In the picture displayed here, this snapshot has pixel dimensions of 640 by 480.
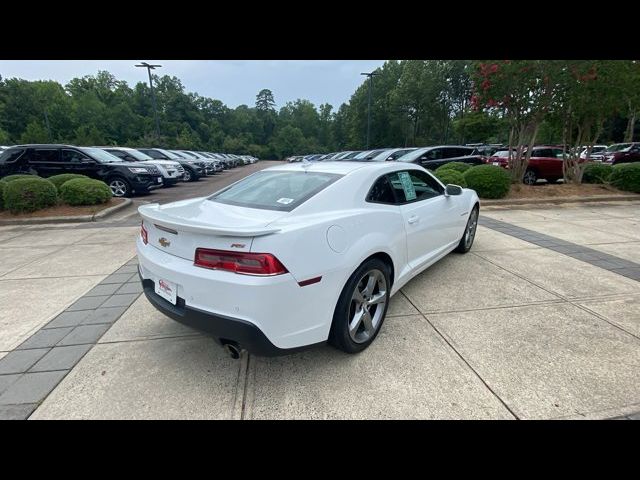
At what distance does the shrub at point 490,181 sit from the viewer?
8.87 m

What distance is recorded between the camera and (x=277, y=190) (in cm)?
280

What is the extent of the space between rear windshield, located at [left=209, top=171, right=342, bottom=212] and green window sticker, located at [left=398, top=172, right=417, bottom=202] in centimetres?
86

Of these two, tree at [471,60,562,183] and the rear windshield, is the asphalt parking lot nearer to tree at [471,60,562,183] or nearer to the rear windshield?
the rear windshield

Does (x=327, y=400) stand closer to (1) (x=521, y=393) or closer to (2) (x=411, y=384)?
(2) (x=411, y=384)

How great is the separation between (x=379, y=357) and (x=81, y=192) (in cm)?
822

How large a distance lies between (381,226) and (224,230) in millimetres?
1322

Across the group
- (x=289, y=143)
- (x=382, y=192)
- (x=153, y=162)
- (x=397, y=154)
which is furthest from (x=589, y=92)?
(x=289, y=143)

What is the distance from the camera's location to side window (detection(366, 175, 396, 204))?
2.82 meters

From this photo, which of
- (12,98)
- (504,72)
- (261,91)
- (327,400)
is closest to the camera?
(327,400)

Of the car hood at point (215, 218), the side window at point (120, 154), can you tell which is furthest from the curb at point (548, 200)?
the side window at point (120, 154)

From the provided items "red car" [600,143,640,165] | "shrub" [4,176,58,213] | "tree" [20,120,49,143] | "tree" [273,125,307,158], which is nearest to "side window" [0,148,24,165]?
"shrub" [4,176,58,213]

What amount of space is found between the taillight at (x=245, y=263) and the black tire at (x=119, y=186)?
1006 centimetres
